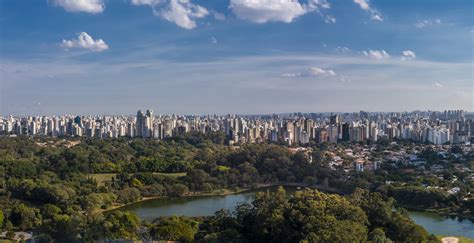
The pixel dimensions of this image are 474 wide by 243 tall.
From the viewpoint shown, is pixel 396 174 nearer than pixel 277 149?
Answer: Yes

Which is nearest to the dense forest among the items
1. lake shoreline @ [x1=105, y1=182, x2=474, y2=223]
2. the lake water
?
lake shoreline @ [x1=105, y1=182, x2=474, y2=223]

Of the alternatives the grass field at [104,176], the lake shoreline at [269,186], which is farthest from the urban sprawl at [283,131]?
the grass field at [104,176]

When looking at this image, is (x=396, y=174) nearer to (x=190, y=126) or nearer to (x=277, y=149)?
(x=277, y=149)

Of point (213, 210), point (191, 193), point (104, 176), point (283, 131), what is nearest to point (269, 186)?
point (191, 193)

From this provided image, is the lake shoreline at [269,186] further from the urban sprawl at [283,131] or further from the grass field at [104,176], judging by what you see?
the urban sprawl at [283,131]

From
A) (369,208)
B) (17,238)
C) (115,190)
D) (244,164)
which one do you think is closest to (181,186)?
(115,190)
